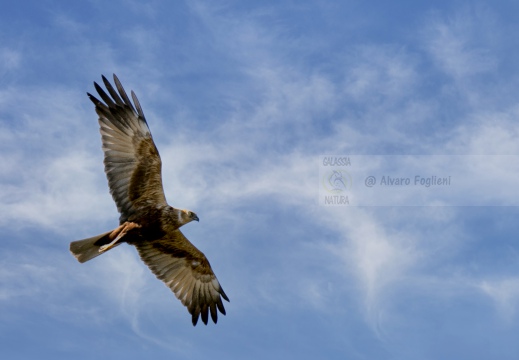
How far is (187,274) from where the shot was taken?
1568 centimetres

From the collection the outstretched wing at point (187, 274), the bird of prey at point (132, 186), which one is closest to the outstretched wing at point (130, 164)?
the bird of prey at point (132, 186)

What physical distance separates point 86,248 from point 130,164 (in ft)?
5.97

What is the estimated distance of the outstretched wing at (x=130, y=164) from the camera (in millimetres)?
14188

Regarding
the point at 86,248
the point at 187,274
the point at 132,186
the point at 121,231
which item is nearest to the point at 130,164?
the point at 132,186

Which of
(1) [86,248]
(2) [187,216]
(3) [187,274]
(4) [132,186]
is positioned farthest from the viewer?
(3) [187,274]

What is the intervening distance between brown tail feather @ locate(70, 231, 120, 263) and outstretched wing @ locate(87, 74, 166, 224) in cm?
65

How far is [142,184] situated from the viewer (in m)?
14.2

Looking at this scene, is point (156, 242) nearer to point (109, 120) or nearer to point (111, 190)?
point (111, 190)

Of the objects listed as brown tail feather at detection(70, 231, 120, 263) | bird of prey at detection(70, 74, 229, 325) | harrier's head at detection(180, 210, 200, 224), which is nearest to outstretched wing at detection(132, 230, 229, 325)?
bird of prey at detection(70, 74, 229, 325)

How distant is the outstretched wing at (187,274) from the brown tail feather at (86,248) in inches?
51.0

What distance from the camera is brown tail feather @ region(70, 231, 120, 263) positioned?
13.9m

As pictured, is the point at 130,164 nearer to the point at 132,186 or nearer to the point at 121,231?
the point at 132,186

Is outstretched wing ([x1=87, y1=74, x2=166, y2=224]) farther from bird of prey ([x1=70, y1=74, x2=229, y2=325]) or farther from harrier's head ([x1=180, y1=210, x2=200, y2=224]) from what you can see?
harrier's head ([x1=180, y1=210, x2=200, y2=224])

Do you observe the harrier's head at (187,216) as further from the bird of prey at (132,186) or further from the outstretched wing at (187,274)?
the outstretched wing at (187,274)
